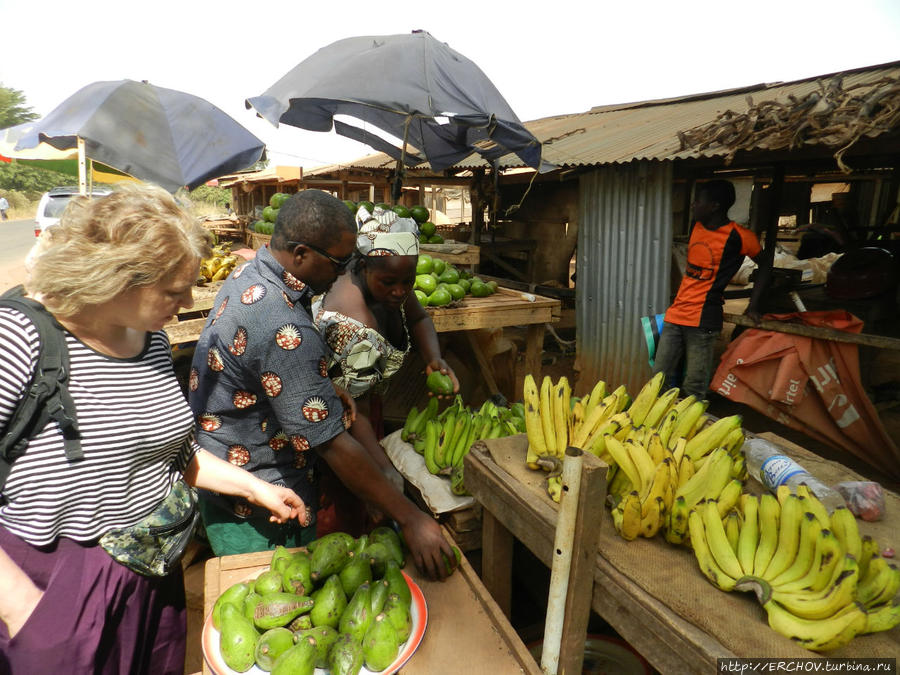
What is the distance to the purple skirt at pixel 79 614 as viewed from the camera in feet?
4.63

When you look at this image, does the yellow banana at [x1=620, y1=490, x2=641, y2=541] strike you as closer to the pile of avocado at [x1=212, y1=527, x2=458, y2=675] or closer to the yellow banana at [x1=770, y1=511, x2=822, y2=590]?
the yellow banana at [x1=770, y1=511, x2=822, y2=590]

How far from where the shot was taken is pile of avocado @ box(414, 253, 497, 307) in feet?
14.3

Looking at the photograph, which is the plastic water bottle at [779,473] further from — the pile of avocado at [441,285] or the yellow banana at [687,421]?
the pile of avocado at [441,285]

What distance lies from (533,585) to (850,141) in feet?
12.7

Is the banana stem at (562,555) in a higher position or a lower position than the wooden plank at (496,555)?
higher

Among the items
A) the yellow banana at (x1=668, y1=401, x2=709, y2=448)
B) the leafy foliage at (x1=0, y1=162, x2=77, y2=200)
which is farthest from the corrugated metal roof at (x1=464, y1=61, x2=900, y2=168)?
the leafy foliage at (x1=0, y1=162, x2=77, y2=200)

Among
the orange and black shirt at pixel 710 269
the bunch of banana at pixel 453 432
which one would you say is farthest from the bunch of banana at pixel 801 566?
the orange and black shirt at pixel 710 269

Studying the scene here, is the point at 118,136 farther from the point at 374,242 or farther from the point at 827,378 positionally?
the point at 827,378

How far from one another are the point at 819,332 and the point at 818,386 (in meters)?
0.53

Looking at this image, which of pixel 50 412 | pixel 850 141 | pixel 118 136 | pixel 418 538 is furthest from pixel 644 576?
pixel 118 136

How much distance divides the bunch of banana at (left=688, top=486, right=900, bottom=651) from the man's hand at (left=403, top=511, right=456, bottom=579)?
840 mm

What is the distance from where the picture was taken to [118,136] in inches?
196

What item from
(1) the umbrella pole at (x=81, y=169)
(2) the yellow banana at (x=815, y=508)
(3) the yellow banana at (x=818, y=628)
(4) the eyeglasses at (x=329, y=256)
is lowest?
(3) the yellow banana at (x=818, y=628)

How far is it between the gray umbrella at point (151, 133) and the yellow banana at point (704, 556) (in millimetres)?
5426
